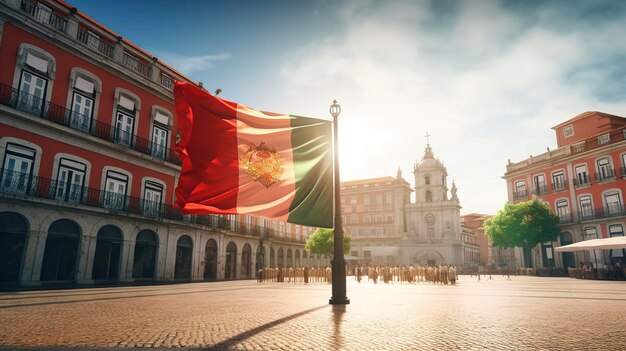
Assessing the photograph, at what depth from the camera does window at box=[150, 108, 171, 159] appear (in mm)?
23359

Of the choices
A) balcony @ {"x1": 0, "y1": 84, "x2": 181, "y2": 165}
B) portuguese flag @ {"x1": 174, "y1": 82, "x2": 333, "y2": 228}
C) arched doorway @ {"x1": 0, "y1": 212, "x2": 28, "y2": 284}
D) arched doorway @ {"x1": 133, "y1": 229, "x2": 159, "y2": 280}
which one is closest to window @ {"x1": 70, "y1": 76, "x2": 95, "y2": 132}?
balcony @ {"x1": 0, "y1": 84, "x2": 181, "y2": 165}

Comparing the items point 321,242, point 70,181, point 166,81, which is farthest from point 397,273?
point 70,181

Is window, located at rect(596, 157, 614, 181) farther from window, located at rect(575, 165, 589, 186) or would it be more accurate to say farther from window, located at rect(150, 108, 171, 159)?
window, located at rect(150, 108, 171, 159)

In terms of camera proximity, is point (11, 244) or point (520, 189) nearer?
point (11, 244)

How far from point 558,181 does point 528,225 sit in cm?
703

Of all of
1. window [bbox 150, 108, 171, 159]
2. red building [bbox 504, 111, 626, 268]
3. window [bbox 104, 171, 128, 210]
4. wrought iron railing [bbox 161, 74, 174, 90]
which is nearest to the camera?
window [bbox 104, 171, 128, 210]

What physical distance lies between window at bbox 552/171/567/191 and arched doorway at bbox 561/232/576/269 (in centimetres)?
468

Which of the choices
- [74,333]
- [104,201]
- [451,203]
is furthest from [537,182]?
[74,333]

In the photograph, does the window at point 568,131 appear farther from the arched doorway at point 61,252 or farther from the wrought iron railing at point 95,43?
the arched doorway at point 61,252

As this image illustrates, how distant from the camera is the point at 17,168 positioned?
16312 mm

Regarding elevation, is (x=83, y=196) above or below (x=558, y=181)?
below

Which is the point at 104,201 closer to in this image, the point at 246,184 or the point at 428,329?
the point at 246,184

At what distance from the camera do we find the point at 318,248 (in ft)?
136

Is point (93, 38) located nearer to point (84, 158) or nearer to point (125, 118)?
point (125, 118)
